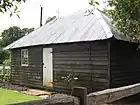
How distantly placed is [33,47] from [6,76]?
239 inches

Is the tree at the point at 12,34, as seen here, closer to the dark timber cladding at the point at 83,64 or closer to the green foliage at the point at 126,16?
the dark timber cladding at the point at 83,64

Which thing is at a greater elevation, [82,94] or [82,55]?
[82,55]

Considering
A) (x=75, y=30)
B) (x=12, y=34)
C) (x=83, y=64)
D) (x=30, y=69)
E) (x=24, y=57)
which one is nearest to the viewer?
(x=83, y=64)

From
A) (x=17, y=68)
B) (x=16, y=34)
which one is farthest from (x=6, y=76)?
(x=16, y=34)

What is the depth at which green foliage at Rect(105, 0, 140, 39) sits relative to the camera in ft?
36.4

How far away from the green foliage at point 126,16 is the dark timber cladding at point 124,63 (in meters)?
0.85

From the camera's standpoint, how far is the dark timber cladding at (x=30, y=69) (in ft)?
53.8

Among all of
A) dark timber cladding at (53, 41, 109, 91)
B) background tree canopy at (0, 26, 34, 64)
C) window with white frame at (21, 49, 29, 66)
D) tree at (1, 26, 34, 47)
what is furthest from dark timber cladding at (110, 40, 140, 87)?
tree at (1, 26, 34, 47)

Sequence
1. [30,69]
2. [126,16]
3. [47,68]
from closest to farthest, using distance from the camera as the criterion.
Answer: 1. [126,16]
2. [47,68]
3. [30,69]

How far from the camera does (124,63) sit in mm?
12875

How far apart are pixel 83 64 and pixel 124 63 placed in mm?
1999

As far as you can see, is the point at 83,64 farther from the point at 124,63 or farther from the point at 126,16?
the point at 126,16

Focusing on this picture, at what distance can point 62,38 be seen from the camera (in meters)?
14.2

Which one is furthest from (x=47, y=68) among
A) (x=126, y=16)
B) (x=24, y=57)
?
(x=126, y=16)
